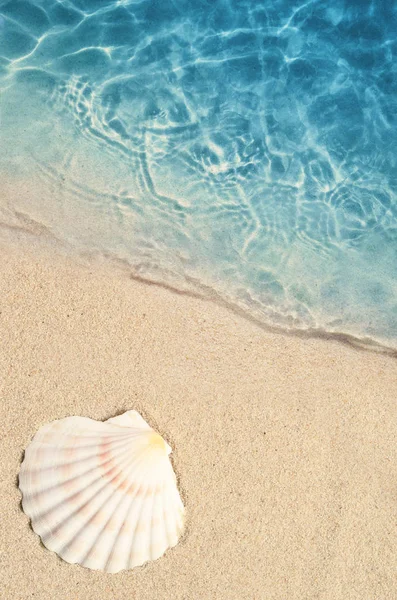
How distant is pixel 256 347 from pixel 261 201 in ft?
5.31

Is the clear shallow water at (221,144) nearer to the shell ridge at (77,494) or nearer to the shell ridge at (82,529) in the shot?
the shell ridge at (77,494)

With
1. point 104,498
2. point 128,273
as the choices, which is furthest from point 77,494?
point 128,273

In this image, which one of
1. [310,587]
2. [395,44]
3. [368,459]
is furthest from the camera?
[395,44]

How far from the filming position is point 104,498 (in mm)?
4352

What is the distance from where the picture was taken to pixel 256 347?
5340 millimetres

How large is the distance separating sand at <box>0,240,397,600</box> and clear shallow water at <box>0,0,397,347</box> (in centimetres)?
47

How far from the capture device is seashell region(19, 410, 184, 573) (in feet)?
14.1

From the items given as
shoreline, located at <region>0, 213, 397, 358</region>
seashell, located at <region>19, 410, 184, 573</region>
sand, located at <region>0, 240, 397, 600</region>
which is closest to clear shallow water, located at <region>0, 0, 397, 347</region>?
shoreline, located at <region>0, 213, 397, 358</region>

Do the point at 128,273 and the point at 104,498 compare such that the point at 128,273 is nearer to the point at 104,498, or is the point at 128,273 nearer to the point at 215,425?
the point at 215,425

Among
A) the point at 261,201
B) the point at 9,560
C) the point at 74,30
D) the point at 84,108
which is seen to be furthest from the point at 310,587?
the point at 74,30

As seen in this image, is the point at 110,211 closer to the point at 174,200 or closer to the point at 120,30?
the point at 174,200

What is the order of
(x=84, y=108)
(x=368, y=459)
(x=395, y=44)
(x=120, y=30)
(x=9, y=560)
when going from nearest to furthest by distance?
(x=9, y=560)
(x=368, y=459)
(x=84, y=108)
(x=120, y=30)
(x=395, y=44)

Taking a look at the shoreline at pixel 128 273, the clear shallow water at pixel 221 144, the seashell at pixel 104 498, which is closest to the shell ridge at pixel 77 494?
the seashell at pixel 104 498

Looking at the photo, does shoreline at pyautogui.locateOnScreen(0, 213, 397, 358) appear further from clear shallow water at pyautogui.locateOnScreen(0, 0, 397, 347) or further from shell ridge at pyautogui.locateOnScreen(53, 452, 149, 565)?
shell ridge at pyautogui.locateOnScreen(53, 452, 149, 565)
